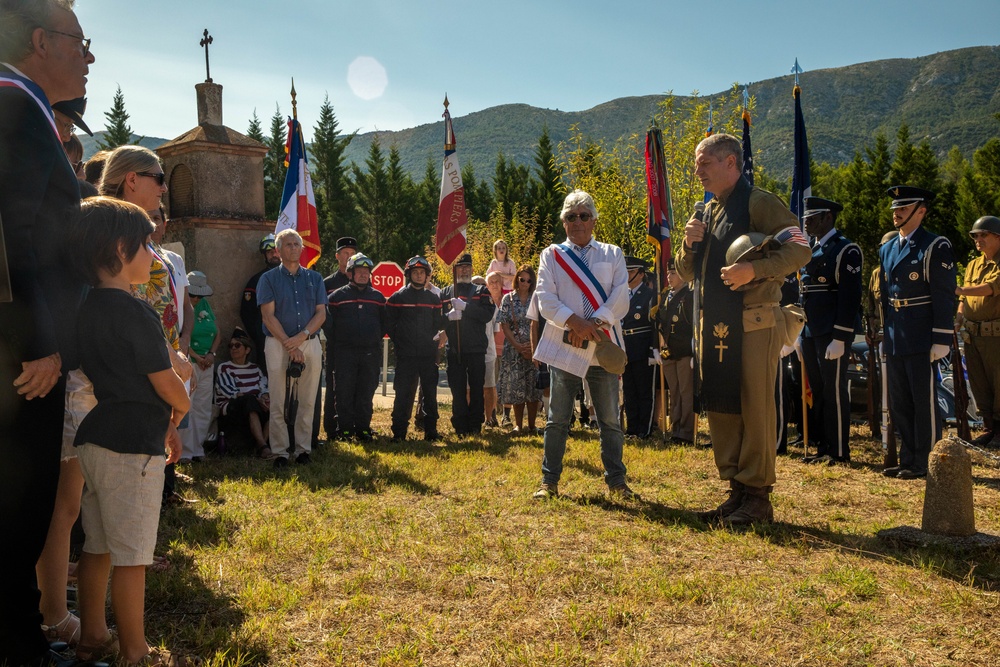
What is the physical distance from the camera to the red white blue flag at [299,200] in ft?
35.4

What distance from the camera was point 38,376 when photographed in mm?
2648

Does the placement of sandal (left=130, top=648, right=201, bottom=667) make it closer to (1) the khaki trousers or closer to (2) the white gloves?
(1) the khaki trousers

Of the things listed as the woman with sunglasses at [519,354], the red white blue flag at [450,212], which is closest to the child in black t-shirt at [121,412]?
the woman with sunglasses at [519,354]

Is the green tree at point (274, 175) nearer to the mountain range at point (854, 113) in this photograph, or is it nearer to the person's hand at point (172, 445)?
the person's hand at point (172, 445)

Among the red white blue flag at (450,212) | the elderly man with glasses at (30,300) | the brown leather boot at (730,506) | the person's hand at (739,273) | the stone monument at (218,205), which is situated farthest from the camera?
the red white blue flag at (450,212)

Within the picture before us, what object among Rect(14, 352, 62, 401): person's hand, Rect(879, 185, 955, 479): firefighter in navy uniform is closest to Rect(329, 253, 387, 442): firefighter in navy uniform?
Rect(879, 185, 955, 479): firefighter in navy uniform

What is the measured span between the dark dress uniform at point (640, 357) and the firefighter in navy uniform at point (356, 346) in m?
3.07

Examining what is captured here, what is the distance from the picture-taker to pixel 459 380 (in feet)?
32.3

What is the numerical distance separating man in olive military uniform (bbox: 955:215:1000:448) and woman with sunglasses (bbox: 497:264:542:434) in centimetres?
465

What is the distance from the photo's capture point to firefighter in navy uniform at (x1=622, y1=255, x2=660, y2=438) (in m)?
9.74

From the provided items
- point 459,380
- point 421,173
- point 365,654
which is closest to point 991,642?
point 365,654

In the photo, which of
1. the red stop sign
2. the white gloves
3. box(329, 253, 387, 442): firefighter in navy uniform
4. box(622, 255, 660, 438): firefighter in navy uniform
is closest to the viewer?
the white gloves

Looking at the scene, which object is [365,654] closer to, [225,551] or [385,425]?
[225,551]

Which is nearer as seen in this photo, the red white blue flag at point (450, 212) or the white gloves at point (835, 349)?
the white gloves at point (835, 349)
